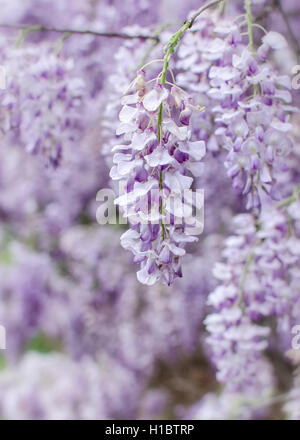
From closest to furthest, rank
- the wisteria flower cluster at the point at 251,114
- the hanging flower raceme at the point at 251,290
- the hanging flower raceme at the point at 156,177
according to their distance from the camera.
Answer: the hanging flower raceme at the point at 156,177 < the wisteria flower cluster at the point at 251,114 < the hanging flower raceme at the point at 251,290

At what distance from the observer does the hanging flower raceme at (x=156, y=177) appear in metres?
0.77

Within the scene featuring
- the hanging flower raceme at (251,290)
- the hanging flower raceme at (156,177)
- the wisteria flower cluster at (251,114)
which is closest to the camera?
the hanging flower raceme at (156,177)

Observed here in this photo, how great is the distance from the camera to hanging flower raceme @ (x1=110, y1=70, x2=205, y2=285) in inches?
Result: 30.5

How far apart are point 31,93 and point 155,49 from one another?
36cm

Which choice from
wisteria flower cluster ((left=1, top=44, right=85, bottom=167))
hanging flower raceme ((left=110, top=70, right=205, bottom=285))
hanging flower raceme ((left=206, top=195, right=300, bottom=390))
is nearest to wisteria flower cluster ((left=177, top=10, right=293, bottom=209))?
hanging flower raceme ((left=110, top=70, right=205, bottom=285))

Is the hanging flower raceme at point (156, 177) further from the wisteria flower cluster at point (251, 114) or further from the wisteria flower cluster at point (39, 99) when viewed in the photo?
the wisteria flower cluster at point (39, 99)

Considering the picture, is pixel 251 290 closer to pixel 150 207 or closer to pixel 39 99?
pixel 150 207

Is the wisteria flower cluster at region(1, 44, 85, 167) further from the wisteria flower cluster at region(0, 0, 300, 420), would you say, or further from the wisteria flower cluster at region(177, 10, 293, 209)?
the wisteria flower cluster at region(177, 10, 293, 209)

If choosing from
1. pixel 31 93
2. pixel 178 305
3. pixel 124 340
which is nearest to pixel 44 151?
pixel 31 93

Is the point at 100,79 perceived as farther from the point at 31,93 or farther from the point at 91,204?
the point at 91,204

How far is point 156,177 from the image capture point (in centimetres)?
80

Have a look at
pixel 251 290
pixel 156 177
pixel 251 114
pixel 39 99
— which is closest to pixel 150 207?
pixel 156 177

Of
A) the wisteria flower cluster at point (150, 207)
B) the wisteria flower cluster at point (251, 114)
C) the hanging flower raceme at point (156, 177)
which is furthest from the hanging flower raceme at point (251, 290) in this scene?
the hanging flower raceme at point (156, 177)

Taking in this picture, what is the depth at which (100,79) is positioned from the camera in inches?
72.1
